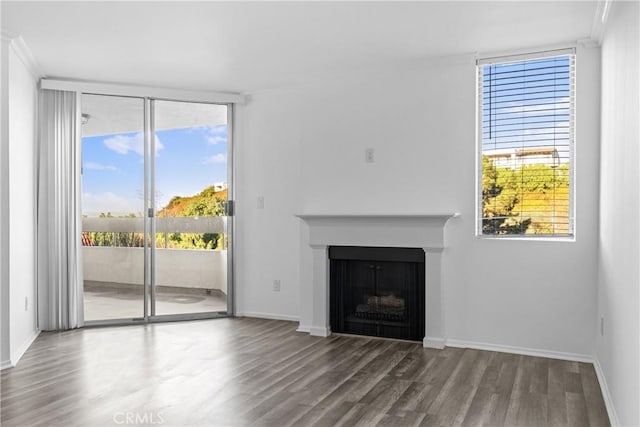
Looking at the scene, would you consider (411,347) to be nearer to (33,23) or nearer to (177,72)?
(177,72)

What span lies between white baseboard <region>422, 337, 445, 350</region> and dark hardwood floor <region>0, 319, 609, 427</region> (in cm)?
12

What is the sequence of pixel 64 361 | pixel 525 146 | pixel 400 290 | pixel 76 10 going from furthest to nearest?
pixel 400 290, pixel 525 146, pixel 64 361, pixel 76 10

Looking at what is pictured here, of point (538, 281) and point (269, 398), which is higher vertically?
point (538, 281)

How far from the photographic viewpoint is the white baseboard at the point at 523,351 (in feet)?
12.7

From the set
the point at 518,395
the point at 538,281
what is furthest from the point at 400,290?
the point at 518,395

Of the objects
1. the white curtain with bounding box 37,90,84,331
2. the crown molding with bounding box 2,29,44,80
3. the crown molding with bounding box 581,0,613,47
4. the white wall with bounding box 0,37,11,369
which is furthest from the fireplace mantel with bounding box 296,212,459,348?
the crown molding with bounding box 2,29,44,80

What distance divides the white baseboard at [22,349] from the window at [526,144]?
12.2 ft

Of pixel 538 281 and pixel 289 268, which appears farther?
pixel 289 268

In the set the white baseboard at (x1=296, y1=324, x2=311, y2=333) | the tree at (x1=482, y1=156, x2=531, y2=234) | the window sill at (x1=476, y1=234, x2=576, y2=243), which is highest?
the tree at (x1=482, y1=156, x2=531, y2=234)

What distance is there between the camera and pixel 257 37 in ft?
12.5

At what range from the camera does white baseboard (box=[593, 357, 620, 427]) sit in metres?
2.64

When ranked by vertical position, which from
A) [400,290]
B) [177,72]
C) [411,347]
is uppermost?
[177,72]

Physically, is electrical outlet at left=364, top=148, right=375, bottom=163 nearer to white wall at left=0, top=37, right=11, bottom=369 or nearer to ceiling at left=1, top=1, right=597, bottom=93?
ceiling at left=1, top=1, right=597, bottom=93

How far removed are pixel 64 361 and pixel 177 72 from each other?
2.63 m
